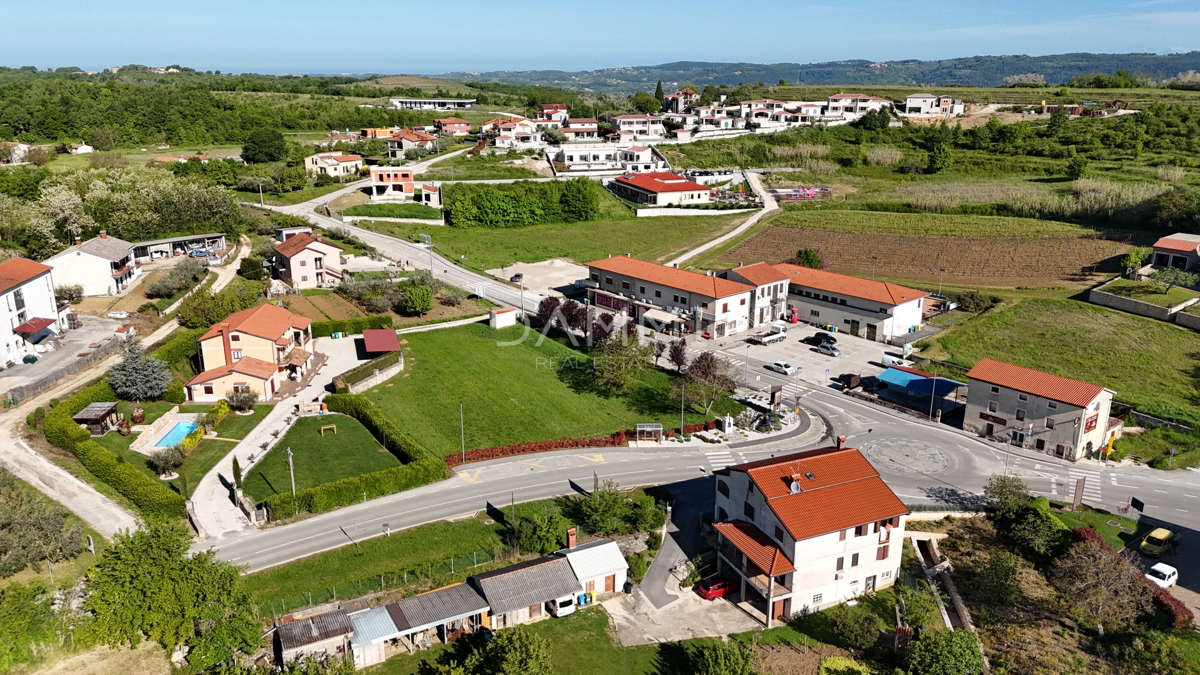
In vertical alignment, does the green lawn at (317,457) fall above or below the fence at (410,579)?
above

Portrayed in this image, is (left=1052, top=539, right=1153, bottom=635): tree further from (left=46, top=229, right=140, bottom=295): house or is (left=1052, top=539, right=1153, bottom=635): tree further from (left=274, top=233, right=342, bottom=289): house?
(left=46, top=229, right=140, bottom=295): house

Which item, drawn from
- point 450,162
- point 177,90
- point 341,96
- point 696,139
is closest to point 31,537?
point 450,162

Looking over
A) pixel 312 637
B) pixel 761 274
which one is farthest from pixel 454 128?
pixel 312 637

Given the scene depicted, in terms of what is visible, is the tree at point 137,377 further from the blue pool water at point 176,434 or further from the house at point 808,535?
the house at point 808,535

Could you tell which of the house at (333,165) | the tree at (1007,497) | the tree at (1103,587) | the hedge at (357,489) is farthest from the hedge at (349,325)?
the house at (333,165)

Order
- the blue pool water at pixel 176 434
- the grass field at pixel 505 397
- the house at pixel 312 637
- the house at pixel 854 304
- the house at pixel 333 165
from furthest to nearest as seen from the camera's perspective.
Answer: the house at pixel 333 165 → the house at pixel 854 304 → the grass field at pixel 505 397 → the blue pool water at pixel 176 434 → the house at pixel 312 637

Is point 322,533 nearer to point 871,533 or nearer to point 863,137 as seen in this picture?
point 871,533

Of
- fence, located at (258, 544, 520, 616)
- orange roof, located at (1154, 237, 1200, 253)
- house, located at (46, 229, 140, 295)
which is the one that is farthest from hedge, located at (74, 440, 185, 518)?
orange roof, located at (1154, 237, 1200, 253)
